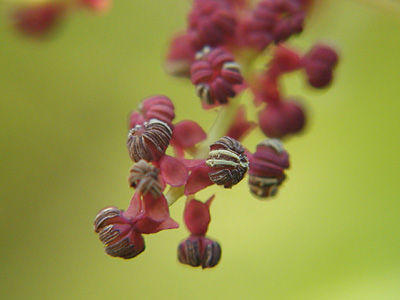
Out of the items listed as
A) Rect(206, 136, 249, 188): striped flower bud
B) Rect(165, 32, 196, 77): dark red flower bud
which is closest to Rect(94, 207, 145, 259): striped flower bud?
Rect(206, 136, 249, 188): striped flower bud

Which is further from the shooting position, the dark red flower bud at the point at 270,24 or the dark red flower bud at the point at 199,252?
the dark red flower bud at the point at 270,24

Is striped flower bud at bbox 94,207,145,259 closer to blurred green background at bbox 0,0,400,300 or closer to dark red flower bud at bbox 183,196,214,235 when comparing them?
dark red flower bud at bbox 183,196,214,235

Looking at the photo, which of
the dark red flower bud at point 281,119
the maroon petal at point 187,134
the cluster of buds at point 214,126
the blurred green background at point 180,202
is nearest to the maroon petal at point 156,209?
the cluster of buds at point 214,126

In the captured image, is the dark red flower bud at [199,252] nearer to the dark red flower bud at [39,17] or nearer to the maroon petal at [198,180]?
the maroon petal at [198,180]

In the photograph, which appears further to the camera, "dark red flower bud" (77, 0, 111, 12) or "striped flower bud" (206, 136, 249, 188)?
"dark red flower bud" (77, 0, 111, 12)

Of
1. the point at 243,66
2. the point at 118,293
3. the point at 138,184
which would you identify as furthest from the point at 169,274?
the point at 138,184

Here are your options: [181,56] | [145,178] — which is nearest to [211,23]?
[181,56]

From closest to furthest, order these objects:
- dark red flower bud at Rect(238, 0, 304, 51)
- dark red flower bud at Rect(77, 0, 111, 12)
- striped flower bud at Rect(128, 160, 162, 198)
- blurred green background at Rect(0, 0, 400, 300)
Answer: striped flower bud at Rect(128, 160, 162, 198)
dark red flower bud at Rect(238, 0, 304, 51)
dark red flower bud at Rect(77, 0, 111, 12)
blurred green background at Rect(0, 0, 400, 300)
